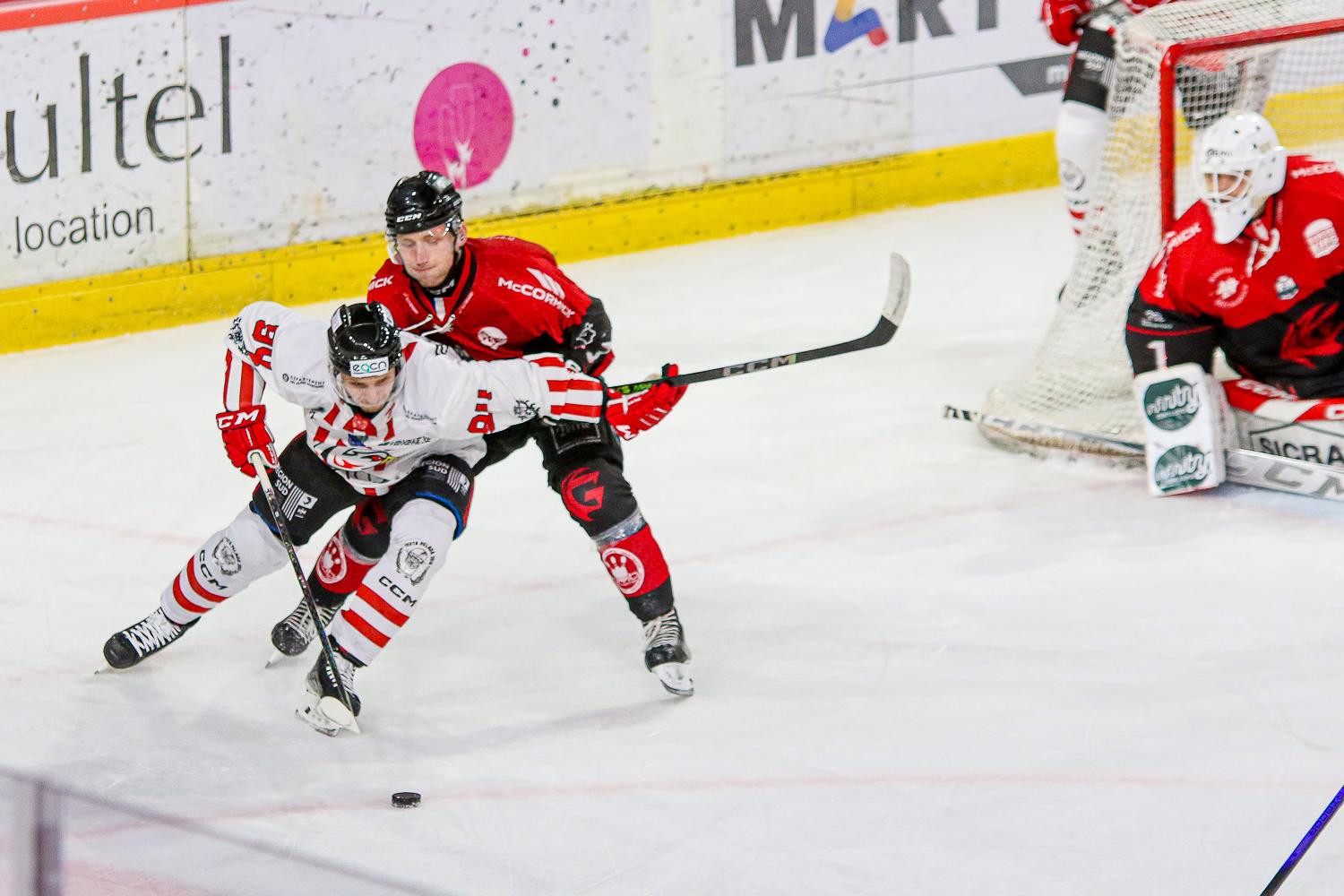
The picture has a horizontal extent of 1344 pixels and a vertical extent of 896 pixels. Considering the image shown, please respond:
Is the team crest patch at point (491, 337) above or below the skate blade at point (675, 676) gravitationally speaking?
above

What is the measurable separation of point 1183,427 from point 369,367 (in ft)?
6.71

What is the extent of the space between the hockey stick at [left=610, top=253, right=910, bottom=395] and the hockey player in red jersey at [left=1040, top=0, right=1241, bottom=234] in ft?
4.40

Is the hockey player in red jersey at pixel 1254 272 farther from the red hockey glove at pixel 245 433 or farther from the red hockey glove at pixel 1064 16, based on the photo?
the red hockey glove at pixel 245 433

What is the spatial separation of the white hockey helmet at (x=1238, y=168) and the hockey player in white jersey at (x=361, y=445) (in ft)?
5.41

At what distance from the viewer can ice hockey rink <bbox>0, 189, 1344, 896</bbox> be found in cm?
314

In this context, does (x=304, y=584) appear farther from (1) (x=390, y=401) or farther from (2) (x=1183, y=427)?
(2) (x=1183, y=427)

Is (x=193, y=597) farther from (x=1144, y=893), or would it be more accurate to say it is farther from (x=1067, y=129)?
(x=1067, y=129)

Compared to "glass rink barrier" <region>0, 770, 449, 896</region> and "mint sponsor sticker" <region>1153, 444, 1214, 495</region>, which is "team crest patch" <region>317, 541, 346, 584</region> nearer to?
"glass rink barrier" <region>0, 770, 449, 896</region>

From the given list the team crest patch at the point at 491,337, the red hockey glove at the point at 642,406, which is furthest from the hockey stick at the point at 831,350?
the team crest patch at the point at 491,337

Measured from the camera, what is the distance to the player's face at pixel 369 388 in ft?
11.2

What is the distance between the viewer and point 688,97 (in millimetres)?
6590

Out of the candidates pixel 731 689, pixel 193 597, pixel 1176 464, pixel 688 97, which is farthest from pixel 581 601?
pixel 688 97

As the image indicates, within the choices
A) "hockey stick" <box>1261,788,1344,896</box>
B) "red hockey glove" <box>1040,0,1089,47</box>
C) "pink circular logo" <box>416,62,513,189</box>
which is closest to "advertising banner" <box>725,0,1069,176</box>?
"pink circular logo" <box>416,62,513,189</box>

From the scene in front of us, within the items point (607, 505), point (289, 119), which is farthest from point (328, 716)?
point (289, 119)
